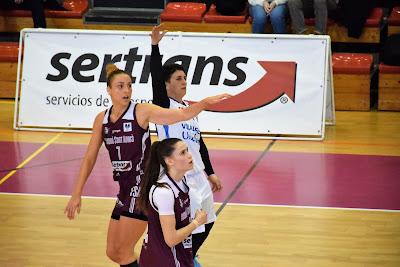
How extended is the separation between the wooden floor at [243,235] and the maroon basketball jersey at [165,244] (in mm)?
2059

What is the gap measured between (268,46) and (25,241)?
16.0 ft

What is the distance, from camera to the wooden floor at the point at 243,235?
24.2 feet

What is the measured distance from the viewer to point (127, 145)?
6152mm

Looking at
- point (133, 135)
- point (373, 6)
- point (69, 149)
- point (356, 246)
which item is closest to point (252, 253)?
point (356, 246)

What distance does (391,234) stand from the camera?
804 cm

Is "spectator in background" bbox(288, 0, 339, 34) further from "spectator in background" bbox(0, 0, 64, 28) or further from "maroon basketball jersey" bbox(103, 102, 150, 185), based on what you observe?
"maroon basketball jersey" bbox(103, 102, 150, 185)

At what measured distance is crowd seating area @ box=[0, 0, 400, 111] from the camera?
12781 mm

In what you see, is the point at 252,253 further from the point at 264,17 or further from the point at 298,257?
the point at 264,17

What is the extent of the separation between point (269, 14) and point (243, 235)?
5.63m

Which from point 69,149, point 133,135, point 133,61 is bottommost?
point 69,149

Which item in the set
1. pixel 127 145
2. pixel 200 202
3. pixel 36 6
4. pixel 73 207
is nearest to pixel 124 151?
pixel 127 145

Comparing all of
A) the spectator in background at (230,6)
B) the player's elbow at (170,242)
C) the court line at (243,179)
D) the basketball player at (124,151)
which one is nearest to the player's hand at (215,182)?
the basketball player at (124,151)

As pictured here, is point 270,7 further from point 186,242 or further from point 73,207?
point 186,242

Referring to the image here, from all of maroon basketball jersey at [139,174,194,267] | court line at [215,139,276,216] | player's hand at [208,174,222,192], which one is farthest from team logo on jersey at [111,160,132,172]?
court line at [215,139,276,216]
